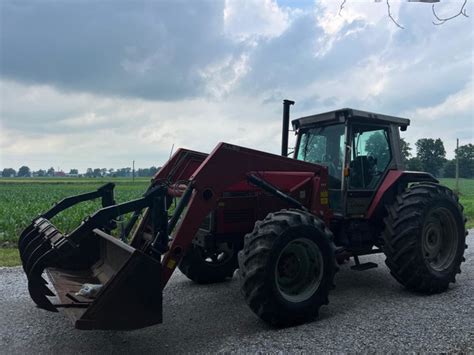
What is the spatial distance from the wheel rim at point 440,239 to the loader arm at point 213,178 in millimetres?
2396

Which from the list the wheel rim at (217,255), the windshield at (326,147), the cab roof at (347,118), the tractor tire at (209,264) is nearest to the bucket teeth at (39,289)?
the tractor tire at (209,264)

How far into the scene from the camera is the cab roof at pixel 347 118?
6.26 m

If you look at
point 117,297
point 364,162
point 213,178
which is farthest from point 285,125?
point 117,297

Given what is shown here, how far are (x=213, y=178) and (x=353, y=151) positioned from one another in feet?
8.46

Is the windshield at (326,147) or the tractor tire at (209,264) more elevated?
the windshield at (326,147)

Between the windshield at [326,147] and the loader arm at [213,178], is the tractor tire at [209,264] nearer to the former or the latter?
the loader arm at [213,178]

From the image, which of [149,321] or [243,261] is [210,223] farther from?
[149,321]

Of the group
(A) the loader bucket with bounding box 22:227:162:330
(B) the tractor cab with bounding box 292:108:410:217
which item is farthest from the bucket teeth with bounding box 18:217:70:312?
(B) the tractor cab with bounding box 292:108:410:217

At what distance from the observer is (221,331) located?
15.2 ft

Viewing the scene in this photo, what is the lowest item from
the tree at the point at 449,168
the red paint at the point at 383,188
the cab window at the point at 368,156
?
the red paint at the point at 383,188

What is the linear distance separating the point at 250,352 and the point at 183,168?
10.3ft

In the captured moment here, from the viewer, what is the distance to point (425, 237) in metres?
6.21

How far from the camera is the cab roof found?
6258 millimetres

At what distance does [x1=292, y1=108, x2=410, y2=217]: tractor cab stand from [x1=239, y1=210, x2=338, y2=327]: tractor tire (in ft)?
4.84
